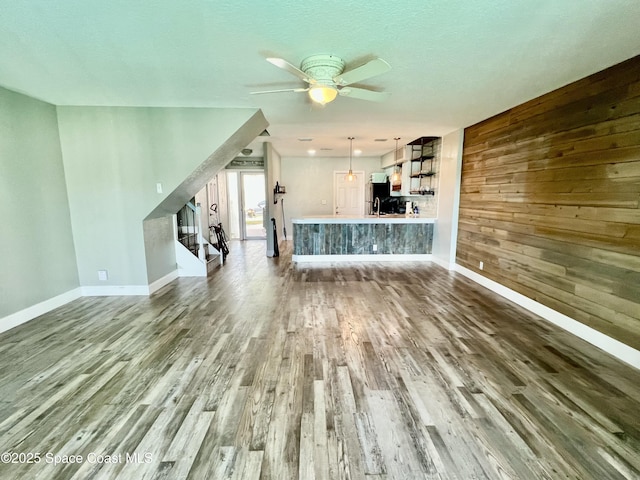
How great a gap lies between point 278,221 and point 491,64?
22.4 feet

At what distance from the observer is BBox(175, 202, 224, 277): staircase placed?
4.91 meters

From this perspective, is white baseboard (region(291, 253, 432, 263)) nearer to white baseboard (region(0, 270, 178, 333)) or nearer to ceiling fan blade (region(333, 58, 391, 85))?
white baseboard (region(0, 270, 178, 333))

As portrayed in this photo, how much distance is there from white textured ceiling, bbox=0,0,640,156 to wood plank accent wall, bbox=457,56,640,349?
0.28 meters

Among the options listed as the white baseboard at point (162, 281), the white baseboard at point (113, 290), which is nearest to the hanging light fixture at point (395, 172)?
the white baseboard at point (162, 281)

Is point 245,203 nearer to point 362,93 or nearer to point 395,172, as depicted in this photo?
point 395,172

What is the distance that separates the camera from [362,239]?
6.09 meters

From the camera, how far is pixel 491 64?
248 centimetres

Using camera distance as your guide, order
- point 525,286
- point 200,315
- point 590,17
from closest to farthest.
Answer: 1. point 590,17
2. point 200,315
3. point 525,286

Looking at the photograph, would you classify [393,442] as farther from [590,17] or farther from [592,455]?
[590,17]

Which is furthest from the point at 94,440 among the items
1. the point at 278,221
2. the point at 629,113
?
the point at 278,221

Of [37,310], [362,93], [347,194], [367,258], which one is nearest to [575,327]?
[362,93]

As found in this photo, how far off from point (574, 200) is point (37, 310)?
6006mm

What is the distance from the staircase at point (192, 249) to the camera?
16.1 feet

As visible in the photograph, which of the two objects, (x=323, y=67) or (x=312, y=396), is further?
(x=323, y=67)
